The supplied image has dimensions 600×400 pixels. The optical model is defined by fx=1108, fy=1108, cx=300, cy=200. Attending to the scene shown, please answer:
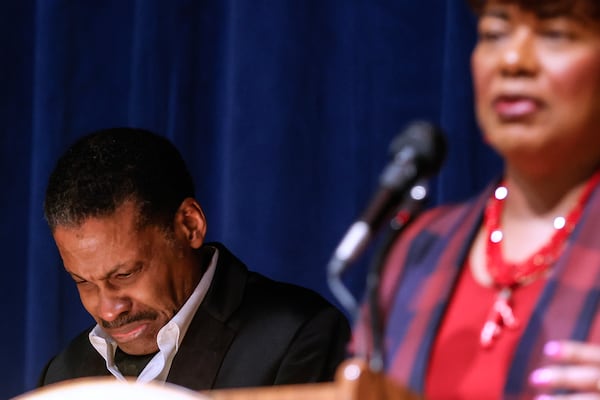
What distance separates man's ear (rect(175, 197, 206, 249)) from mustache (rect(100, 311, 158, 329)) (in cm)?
16

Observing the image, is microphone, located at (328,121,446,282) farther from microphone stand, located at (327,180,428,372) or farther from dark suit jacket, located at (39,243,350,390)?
dark suit jacket, located at (39,243,350,390)

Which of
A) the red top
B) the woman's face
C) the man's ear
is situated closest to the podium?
the red top

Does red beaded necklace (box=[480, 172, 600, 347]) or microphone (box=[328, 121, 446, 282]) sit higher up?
microphone (box=[328, 121, 446, 282])

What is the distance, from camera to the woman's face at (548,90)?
3.40ft

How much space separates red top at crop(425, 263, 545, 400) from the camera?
105 cm

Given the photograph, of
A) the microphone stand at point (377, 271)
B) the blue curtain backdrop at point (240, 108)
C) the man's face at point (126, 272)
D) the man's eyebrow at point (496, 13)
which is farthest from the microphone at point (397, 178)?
the man's face at point (126, 272)

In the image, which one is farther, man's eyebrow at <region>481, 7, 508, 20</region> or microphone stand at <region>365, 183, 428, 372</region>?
man's eyebrow at <region>481, 7, 508, 20</region>

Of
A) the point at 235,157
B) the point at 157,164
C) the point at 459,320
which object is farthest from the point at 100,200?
the point at 459,320

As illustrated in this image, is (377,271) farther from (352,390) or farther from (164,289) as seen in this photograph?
(164,289)

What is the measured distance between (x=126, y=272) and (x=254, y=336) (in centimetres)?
26

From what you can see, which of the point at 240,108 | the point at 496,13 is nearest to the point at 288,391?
the point at 496,13

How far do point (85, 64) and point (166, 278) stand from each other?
24.7 inches

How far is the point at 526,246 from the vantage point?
111 cm

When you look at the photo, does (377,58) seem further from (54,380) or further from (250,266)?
(54,380)
